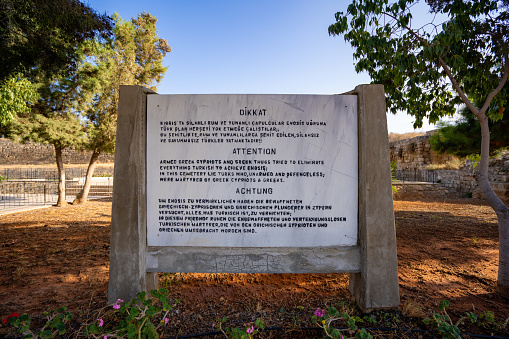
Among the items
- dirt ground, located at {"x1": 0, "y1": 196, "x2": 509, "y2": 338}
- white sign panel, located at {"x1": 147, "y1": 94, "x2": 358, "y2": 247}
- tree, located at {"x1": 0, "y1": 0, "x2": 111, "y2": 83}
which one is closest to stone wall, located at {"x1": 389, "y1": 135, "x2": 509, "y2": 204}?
dirt ground, located at {"x1": 0, "y1": 196, "x2": 509, "y2": 338}

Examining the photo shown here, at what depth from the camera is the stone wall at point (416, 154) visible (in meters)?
23.7

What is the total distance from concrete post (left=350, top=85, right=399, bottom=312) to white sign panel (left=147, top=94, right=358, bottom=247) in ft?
0.43

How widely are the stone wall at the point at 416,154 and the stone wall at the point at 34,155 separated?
41.3 meters

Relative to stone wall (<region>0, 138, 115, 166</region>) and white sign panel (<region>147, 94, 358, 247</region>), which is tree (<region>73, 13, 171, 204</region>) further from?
stone wall (<region>0, 138, 115, 166</region>)

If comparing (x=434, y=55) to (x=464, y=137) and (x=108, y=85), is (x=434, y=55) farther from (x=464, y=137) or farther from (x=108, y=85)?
(x=108, y=85)

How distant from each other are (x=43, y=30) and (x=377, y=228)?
713 centimetres

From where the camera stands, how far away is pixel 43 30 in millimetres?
5336

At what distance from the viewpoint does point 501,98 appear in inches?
158

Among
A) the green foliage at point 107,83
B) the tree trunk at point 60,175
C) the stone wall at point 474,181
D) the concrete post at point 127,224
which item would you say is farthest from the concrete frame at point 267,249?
the stone wall at point 474,181

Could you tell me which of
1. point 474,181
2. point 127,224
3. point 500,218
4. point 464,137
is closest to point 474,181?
point 474,181

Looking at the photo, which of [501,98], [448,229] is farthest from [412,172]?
[501,98]

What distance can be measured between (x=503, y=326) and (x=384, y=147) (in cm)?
202

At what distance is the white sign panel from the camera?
2.82 metres

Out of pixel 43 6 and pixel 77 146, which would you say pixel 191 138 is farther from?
pixel 77 146
